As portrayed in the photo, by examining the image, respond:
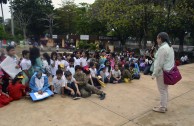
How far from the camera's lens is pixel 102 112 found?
4762 mm

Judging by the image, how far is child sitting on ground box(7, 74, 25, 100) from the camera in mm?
5352

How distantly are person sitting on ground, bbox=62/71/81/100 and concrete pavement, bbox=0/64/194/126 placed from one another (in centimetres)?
21

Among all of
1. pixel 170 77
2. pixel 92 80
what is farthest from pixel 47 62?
pixel 170 77

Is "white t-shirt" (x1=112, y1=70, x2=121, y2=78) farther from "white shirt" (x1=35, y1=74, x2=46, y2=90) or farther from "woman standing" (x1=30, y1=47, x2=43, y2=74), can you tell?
"white shirt" (x1=35, y1=74, x2=46, y2=90)

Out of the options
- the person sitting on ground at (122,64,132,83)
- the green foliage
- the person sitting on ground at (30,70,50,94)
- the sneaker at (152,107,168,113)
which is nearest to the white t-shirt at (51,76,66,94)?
the person sitting on ground at (30,70,50,94)

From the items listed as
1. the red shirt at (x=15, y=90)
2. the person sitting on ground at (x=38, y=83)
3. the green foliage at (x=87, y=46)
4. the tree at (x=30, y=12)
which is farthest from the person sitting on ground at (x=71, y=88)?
the tree at (x=30, y=12)

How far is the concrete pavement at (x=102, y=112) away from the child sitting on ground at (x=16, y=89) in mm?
186

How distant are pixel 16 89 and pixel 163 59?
145 inches

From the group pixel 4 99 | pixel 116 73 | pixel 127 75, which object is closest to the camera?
A: pixel 4 99

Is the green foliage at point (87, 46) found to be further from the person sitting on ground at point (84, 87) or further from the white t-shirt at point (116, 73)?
the person sitting on ground at point (84, 87)

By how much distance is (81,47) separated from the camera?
80.5ft

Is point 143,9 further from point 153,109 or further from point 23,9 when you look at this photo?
point 23,9

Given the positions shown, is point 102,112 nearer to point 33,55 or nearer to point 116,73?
point 33,55

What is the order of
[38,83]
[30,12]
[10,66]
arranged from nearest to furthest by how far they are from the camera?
[38,83] → [10,66] → [30,12]
